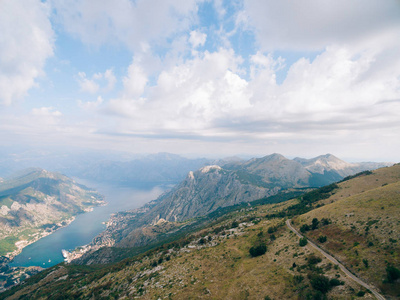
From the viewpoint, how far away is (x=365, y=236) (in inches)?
1599

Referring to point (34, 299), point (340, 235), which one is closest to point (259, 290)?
point (340, 235)

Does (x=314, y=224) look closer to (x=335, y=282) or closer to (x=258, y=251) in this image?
(x=258, y=251)

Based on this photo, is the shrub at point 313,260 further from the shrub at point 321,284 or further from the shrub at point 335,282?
the shrub at point 335,282

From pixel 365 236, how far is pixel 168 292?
4962 centimetres

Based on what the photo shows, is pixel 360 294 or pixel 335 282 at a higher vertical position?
pixel 360 294

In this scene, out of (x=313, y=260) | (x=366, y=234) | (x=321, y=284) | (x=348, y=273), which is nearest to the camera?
(x=321, y=284)

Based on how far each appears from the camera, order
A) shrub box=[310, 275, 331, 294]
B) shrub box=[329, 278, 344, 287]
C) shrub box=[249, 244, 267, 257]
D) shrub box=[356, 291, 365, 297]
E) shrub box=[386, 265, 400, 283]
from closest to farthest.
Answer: shrub box=[356, 291, 365, 297]
shrub box=[386, 265, 400, 283]
shrub box=[310, 275, 331, 294]
shrub box=[329, 278, 344, 287]
shrub box=[249, 244, 267, 257]

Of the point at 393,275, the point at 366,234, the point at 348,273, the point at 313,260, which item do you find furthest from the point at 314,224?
the point at 393,275

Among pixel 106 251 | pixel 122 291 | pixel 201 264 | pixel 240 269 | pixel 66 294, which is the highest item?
pixel 240 269

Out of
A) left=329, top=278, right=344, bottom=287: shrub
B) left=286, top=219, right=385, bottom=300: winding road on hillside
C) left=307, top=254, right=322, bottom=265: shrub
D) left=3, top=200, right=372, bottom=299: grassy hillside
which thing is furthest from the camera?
left=307, top=254, right=322, bottom=265: shrub

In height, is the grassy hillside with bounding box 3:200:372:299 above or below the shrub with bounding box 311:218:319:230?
below

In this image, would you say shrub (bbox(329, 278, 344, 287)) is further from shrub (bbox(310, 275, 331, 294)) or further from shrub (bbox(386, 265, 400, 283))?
shrub (bbox(386, 265, 400, 283))

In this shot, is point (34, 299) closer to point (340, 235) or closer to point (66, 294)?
point (66, 294)

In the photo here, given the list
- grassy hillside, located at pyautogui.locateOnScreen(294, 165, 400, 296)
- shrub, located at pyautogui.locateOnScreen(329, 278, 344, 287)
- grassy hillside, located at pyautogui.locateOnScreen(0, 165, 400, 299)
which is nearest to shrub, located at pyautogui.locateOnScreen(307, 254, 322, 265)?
grassy hillside, located at pyautogui.locateOnScreen(0, 165, 400, 299)
